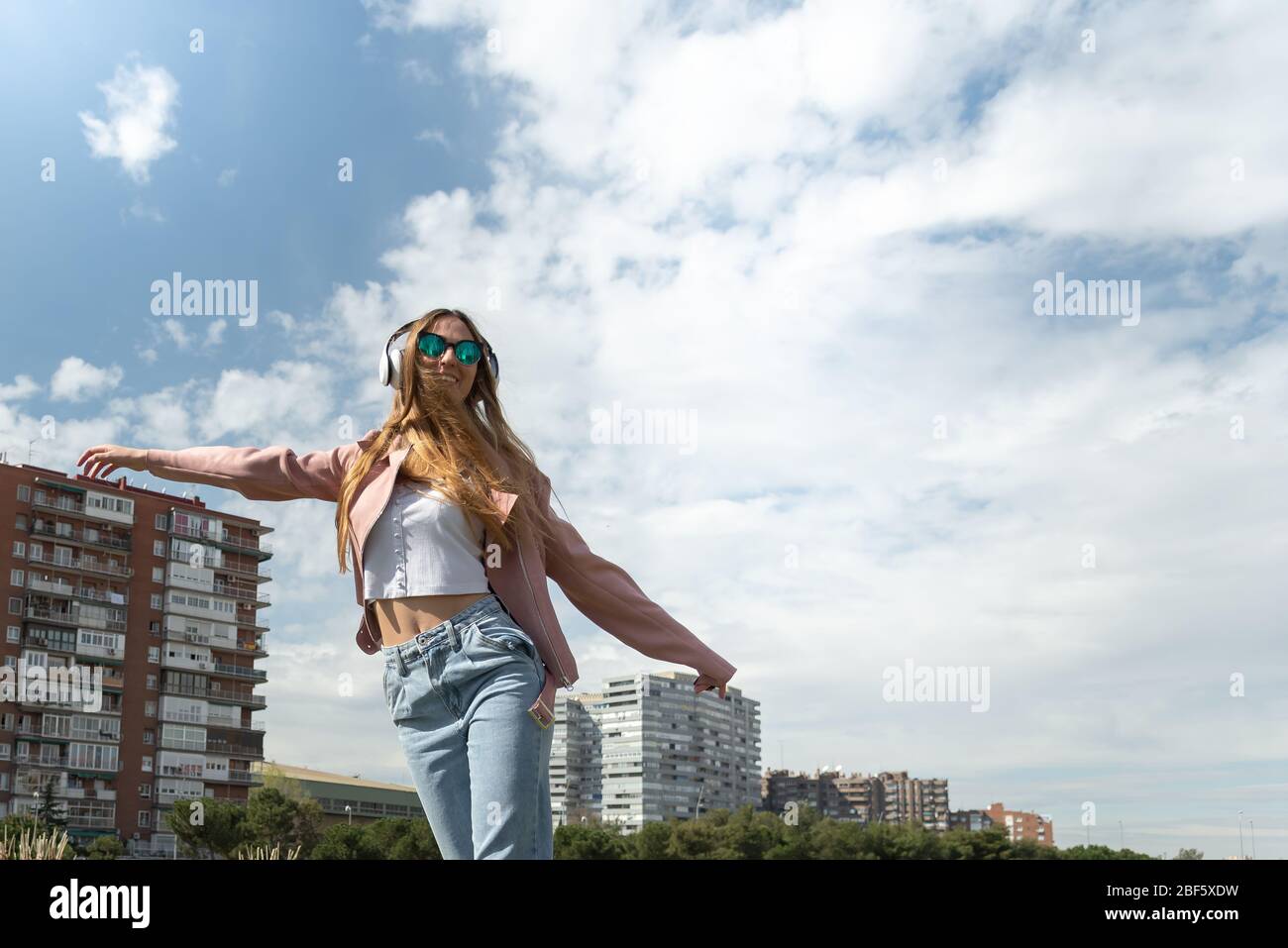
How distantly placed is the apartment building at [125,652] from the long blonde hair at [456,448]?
94.4 m

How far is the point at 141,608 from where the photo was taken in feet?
322

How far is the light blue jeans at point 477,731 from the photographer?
3.02m

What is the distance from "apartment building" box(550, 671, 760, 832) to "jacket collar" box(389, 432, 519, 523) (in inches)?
6390

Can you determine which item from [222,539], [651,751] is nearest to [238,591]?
[222,539]

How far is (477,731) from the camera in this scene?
10.3 feet

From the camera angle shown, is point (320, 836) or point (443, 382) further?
point (320, 836)

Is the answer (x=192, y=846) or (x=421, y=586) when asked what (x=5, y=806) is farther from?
(x=421, y=586)

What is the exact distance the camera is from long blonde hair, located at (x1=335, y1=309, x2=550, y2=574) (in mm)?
3422

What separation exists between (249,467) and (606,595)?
1.13 metres

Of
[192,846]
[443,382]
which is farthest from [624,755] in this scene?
[443,382]

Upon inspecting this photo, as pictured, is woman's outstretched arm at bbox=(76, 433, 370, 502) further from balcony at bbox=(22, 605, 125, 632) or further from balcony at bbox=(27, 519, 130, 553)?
balcony at bbox=(22, 605, 125, 632)

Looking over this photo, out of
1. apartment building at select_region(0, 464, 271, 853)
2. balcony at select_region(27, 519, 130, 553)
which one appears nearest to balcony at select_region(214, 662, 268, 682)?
apartment building at select_region(0, 464, 271, 853)

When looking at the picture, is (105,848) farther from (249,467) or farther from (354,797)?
(249,467)
